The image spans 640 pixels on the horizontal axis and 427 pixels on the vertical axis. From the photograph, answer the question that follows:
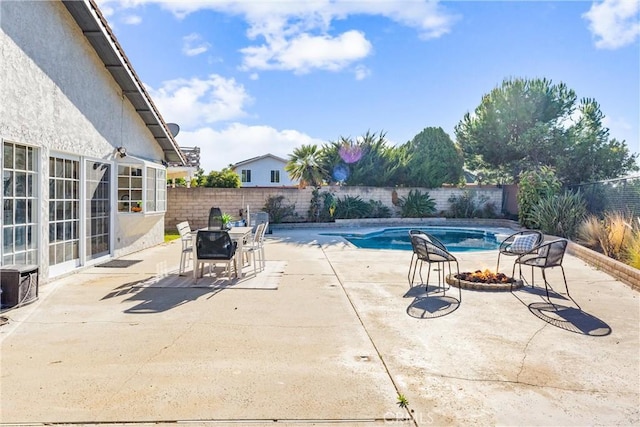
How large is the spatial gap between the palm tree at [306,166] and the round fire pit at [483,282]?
1555 centimetres

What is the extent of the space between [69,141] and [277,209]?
43.9 feet

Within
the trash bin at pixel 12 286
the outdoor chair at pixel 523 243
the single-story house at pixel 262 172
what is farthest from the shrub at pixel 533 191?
the single-story house at pixel 262 172

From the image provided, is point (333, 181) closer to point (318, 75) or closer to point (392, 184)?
point (392, 184)

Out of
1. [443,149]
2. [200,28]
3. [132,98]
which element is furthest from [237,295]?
[443,149]

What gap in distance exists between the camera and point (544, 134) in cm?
2527

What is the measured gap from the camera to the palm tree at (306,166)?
2275 centimetres

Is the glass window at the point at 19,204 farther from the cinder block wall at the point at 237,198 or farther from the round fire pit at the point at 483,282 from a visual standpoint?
the cinder block wall at the point at 237,198

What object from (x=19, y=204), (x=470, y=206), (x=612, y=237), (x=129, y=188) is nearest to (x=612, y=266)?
(x=612, y=237)

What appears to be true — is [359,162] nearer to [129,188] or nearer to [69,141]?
[129,188]

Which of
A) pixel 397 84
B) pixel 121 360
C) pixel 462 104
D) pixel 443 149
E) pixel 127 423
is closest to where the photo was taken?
pixel 127 423

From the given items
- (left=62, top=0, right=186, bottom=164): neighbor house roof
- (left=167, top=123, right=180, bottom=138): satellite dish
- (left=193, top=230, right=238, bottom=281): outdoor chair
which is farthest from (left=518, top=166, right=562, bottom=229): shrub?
(left=167, top=123, right=180, bottom=138): satellite dish

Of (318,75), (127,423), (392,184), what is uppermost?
(318,75)

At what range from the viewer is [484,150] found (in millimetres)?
27469

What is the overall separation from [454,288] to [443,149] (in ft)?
68.0
